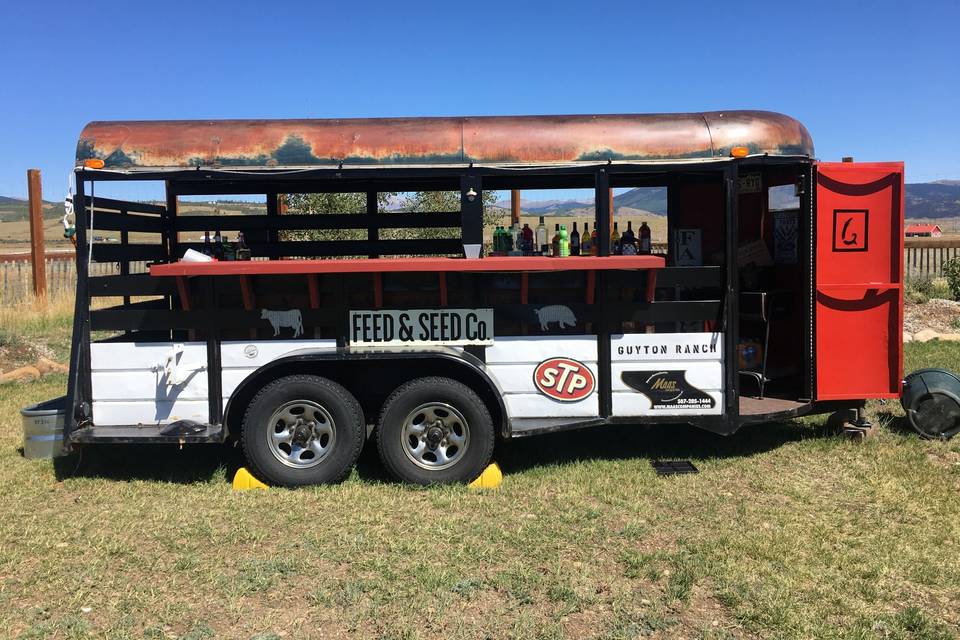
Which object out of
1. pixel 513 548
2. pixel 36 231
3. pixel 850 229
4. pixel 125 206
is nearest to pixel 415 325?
pixel 513 548

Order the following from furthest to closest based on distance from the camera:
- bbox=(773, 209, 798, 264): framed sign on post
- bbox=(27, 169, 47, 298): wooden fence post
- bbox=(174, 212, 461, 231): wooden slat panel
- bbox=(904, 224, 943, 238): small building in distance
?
bbox=(904, 224, 943, 238): small building in distance, bbox=(27, 169, 47, 298): wooden fence post, bbox=(174, 212, 461, 231): wooden slat panel, bbox=(773, 209, 798, 264): framed sign on post

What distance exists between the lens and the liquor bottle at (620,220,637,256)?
5734 mm

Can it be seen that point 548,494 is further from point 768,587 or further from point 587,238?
point 587,238

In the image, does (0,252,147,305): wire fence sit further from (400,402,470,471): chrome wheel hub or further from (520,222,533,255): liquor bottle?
(400,402,470,471): chrome wheel hub

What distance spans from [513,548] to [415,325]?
5.56ft

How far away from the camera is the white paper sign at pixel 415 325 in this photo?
5145mm

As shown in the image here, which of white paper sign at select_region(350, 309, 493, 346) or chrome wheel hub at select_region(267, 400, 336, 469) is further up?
white paper sign at select_region(350, 309, 493, 346)

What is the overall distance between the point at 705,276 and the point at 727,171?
73cm

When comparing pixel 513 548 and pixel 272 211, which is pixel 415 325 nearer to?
pixel 513 548

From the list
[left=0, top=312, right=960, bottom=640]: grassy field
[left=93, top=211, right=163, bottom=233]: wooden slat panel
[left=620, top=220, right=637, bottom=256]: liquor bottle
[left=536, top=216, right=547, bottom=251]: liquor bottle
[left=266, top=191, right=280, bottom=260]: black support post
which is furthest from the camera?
[left=266, top=191, right=280, bottom=260]: black support post

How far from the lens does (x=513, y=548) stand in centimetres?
420

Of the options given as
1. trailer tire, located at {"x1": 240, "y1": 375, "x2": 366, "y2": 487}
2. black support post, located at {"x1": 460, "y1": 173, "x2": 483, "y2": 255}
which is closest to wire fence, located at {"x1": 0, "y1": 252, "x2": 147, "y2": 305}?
trailer tire, located at {"x1": 240, "y1": 375, "x2": 366, "y2": 487}

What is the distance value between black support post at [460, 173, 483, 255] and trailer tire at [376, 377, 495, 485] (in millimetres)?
998

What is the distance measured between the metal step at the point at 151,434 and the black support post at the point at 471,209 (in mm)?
2142
